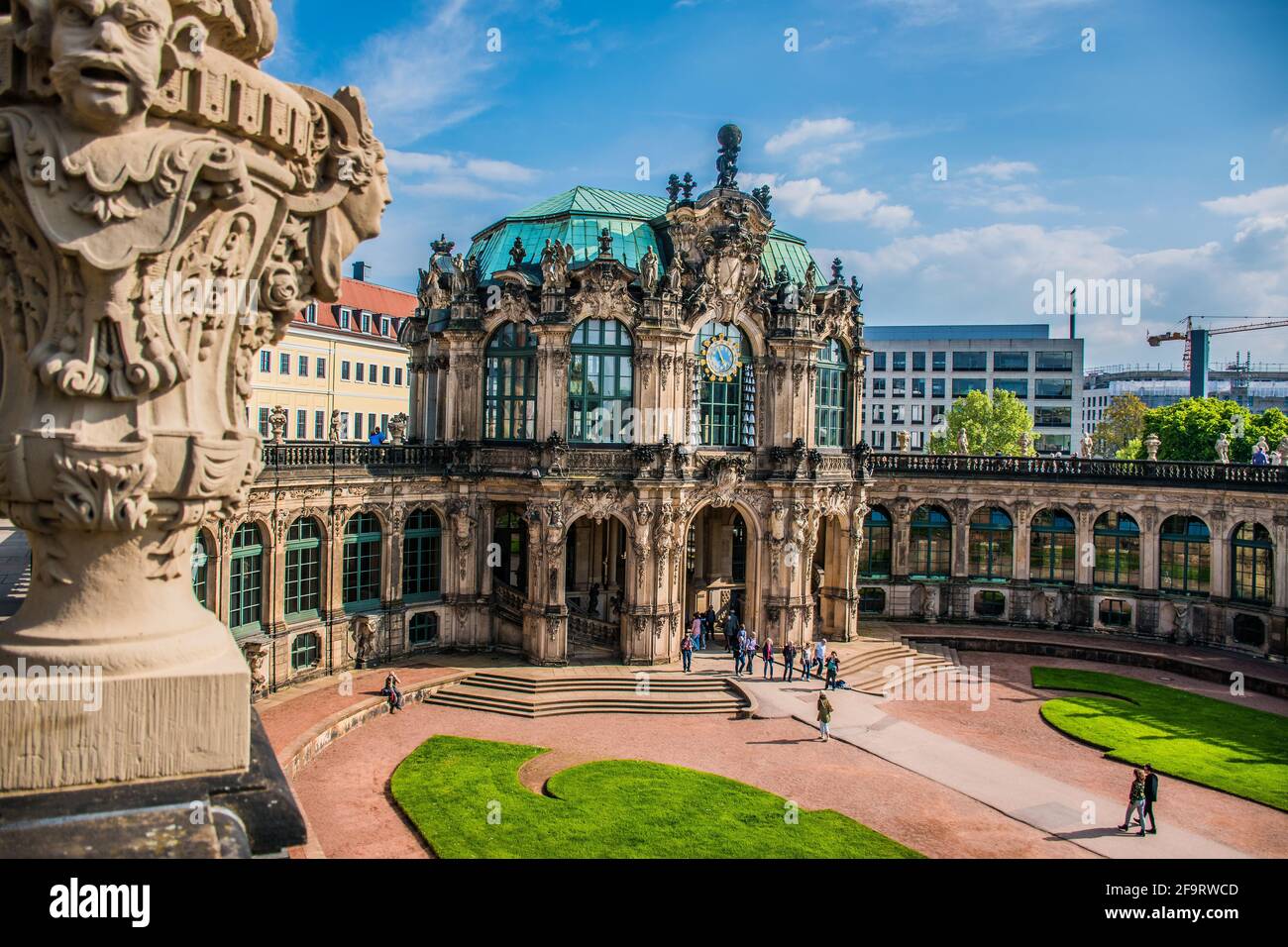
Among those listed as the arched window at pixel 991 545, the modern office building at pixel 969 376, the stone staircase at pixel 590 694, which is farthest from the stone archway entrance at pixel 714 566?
the modern office building at pixel 969 376

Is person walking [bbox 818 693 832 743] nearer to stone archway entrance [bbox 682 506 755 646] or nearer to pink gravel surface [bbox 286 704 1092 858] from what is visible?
pink gravel surface [bbox 286 704 1092 858]

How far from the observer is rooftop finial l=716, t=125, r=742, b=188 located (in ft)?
149

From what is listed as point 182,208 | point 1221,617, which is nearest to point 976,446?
point 1221,617

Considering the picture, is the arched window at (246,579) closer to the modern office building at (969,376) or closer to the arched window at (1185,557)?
the arched window at (1185,557)

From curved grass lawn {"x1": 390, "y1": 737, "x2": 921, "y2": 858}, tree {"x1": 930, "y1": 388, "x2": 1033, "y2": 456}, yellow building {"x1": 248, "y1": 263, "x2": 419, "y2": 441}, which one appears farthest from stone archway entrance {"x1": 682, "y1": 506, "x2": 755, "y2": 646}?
tree {"x1": 930, "y1": 388, "x2": 1033, "y2": 456}

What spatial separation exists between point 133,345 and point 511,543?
41235 millimetres

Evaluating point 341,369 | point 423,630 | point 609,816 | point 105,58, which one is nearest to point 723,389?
point 423,630

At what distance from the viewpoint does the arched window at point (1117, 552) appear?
52938 mm

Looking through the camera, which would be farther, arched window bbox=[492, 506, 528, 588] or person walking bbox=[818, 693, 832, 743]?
arched window bbox=[492, 506, 528, 588]

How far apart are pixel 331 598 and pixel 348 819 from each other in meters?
15.0

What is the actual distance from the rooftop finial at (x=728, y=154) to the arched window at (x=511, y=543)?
18313mm

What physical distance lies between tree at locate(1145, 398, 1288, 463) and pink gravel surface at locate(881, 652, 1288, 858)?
35.2 meters

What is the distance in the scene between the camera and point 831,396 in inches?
1916

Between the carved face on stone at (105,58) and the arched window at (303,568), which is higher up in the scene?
the carved face on stone at (105,58)
